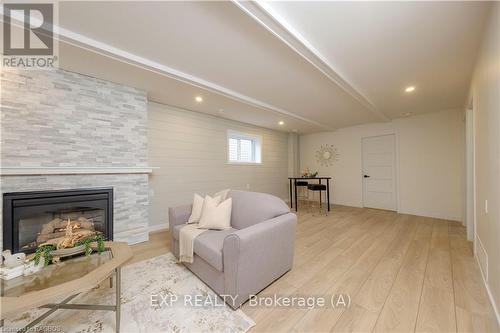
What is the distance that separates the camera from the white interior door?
16.7 ft

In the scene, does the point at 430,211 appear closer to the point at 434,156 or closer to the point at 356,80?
the point at 434,156

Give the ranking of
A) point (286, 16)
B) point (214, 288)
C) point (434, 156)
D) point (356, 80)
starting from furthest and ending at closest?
point (434, 156) < point (356, 80) < point (214, 288) < point (286, 16)

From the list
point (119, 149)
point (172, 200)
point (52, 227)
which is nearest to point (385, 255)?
point (172, 200)

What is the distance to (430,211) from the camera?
14.7 ft

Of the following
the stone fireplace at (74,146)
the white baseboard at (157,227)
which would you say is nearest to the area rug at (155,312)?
the stone fireplace at (74,146)

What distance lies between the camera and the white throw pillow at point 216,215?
2252 mm

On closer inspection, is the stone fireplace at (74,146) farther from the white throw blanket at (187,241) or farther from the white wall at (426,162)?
the white wall at (426,162)

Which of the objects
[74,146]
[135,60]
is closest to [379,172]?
[135,60]

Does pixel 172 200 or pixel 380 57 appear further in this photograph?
pixel 172 200

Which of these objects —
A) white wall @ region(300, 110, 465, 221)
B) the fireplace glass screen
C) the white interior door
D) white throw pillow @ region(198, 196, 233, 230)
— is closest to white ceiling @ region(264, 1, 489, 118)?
white wall @ region(300, 110, 465, 221)

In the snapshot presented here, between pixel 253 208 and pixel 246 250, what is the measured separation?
72cm

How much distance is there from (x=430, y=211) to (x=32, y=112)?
726 cm

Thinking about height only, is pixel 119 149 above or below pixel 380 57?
below

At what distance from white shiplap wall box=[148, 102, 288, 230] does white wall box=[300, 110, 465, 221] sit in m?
3.01
